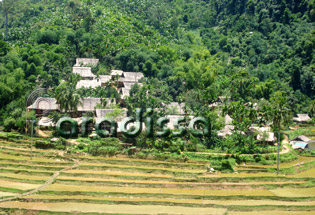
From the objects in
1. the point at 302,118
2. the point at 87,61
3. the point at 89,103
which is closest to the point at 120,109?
the point at 89,103

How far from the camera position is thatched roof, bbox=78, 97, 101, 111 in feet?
165

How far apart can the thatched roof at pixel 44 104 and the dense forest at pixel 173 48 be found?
2.03 m

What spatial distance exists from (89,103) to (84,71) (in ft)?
42.6

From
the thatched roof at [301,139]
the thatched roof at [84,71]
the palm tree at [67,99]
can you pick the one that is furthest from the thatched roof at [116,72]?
the thatched roof at [301,139]

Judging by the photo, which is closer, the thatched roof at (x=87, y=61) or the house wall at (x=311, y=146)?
the house wall at (x=311, y=146)

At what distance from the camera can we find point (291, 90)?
2704 inches

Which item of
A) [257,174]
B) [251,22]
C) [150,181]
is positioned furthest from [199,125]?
[251,22]

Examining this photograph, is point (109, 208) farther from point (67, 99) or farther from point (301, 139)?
point (301, 139)

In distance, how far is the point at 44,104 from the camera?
50625 mm

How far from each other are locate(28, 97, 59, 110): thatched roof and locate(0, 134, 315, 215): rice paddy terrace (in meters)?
8.91

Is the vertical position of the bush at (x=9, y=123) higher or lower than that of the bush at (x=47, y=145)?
higher

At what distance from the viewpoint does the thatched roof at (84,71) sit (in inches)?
2444

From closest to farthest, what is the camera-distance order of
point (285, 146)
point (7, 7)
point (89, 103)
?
point (285, 146), point (89, 103), point (7, 7)

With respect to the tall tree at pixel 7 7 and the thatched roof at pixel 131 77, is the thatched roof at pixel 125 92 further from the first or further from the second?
the tall tree at pixel 7 7
